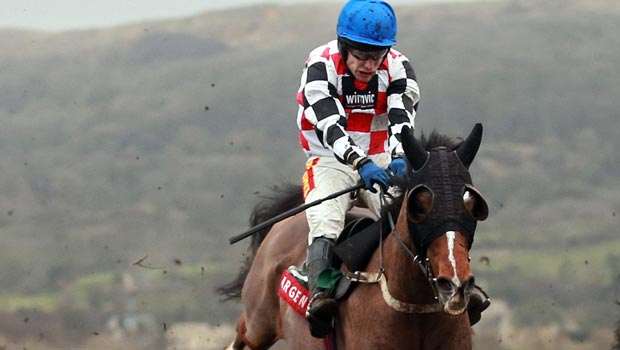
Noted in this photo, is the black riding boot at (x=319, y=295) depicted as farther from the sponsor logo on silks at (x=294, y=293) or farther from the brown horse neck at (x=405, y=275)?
the brown horse neck at (x=405, y=275)

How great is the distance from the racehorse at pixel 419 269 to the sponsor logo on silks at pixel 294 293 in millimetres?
66

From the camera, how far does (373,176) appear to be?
658cm

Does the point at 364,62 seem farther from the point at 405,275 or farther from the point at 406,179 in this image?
the point at 405,275

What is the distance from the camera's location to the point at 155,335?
45.9ft

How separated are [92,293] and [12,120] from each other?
506 centimetres

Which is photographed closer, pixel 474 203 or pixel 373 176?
pixel 474 203

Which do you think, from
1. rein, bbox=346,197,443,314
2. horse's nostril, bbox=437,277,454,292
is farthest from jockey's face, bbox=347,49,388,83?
horse's nostril, bbox=437,277,454,292

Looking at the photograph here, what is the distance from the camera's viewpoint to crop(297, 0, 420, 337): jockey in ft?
22.5

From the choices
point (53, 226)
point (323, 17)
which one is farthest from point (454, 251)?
point (323, 17)

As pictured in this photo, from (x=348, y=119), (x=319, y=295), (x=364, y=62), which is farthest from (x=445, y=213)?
(x=348, y=119)

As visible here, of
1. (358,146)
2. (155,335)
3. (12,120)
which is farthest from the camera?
(12,120)

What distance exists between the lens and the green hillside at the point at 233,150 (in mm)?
15227

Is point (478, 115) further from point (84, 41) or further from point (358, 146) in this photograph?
point (358, 146)

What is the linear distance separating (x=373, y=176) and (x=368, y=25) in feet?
2.70
